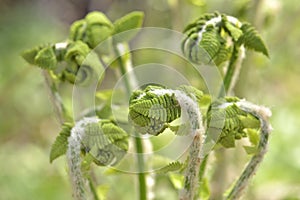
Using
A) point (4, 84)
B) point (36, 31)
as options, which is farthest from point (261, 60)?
point (36, 31)

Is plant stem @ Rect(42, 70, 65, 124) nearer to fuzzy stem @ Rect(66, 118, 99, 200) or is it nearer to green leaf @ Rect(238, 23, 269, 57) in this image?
fuzzy stem @ Rect(66, 118, 99, 200)

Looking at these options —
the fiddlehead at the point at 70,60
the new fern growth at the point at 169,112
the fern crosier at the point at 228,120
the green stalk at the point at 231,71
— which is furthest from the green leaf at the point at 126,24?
the fern crosier at the point at 228,120

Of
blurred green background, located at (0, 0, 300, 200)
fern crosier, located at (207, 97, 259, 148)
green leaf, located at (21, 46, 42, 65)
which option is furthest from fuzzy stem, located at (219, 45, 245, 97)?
blurred green background, located at (0, 0, 300, 200)

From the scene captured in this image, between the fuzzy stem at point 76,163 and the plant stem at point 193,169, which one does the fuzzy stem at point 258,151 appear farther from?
the fuzzy stem at point 76,163

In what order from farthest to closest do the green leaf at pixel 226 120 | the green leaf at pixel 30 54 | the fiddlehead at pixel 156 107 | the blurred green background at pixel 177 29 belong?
the blurred green background at pixel 177 29, the green leaf at pixel 30 54, the green leaf at pixel 226 120, the fiddlehead at pixel 156 107

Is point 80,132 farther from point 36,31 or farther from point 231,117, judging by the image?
point 36,31
